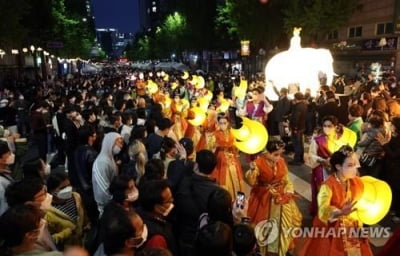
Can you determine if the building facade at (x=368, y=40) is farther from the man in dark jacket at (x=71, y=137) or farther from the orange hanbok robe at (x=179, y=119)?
the man in dark jacket at (x=71, y=137)

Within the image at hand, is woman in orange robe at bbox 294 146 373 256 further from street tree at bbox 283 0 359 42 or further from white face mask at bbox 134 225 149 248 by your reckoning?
street tree at bbox 283 0 359 42

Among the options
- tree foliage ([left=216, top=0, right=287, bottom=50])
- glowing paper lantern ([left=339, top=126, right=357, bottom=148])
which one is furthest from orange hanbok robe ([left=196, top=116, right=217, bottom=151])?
tree foliage ([left=216, top=0, right=287, bottom=50])

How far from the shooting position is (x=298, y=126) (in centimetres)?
1123

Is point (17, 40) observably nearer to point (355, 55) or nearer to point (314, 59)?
point (314, 59)

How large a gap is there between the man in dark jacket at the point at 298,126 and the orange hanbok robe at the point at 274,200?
5777 millimetres

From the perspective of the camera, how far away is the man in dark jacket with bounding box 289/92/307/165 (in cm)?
1115

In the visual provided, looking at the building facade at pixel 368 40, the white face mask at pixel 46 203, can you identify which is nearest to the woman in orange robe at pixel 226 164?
the white face mask at pixel 46 203

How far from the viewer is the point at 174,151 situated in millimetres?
5617

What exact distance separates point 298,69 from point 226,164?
9.89 meters

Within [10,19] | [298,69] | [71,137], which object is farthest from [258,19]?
[71,137]

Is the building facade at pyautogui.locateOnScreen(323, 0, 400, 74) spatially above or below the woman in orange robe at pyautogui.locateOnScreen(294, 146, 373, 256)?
above

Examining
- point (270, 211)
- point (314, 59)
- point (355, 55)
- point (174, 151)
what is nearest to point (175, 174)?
point (174, 151)

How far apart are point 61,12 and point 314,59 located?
97.5ft

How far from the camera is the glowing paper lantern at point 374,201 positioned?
392 cm
